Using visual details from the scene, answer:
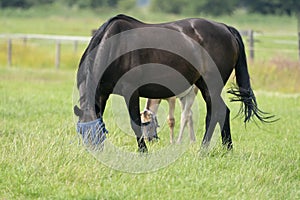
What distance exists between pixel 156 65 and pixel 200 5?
55.7 meters

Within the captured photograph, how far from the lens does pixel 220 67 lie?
26.1ft

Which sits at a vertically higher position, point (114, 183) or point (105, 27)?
point (105, 27)

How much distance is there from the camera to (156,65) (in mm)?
7539

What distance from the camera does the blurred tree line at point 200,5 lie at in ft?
184

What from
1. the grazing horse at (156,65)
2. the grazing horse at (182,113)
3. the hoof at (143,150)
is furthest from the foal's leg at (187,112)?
the hoof at (143,150)

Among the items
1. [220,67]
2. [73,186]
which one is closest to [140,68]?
[220,67]

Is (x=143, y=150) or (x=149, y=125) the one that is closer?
(x=143, y=150)

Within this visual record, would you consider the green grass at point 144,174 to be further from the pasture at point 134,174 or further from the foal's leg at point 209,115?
the foal's leg at point 209,115

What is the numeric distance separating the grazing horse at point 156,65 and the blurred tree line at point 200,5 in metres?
48.1

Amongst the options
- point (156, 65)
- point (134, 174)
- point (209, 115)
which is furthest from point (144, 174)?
point (209, 115)

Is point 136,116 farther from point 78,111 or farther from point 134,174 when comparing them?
point 134,174

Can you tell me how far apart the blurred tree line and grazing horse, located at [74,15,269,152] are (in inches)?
1894

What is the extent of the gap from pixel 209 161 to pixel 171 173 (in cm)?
77

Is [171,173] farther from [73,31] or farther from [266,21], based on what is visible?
[266,21]
